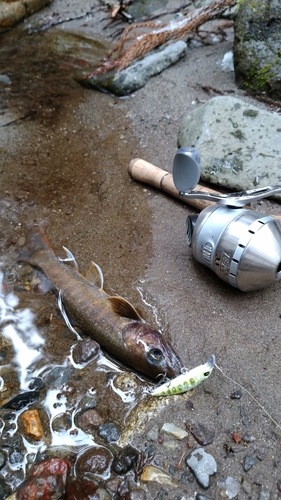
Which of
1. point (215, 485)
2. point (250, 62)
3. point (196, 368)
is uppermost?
point (250, 62)

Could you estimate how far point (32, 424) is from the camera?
9.40 feet

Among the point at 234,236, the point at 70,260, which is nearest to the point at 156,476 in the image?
the point at 234,236

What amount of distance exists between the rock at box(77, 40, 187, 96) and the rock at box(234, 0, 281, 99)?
3.72 ft

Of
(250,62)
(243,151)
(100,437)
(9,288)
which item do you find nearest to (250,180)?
(243,151)

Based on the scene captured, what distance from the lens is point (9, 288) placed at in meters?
3.79

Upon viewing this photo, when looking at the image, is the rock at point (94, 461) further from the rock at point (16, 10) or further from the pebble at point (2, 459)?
the rock at point (16, 10)

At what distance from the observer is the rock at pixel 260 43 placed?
16.9 feet

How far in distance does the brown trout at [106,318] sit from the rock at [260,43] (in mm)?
3143

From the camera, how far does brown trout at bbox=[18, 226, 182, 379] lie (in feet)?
9.96

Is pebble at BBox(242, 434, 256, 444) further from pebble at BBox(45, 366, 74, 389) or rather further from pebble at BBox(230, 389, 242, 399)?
pebble at BBox(45, 366, 74, 389)

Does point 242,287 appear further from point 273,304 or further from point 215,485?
point 215,485

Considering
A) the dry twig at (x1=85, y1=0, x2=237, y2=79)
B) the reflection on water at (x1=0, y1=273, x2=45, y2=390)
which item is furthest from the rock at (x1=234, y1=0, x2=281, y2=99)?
the reflection on water at (x1=0, y1=273, x2=45, y2=390)

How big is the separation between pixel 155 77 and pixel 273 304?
394cm

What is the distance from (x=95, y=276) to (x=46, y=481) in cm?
163
